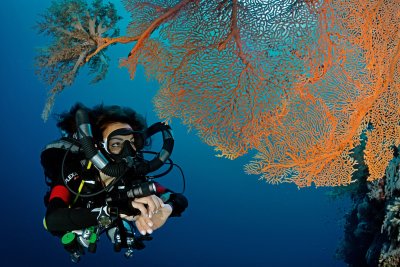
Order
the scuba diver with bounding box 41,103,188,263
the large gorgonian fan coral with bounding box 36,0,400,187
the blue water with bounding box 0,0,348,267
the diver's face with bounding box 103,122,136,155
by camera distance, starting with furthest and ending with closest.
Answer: the blue water with bounding box 0,0,348,267 → the large gorgonian fan coral with bounding box 36,0,400,187 → the diver's face with bounding box 103,122,136,155 → the scuba diver with bounding box 41,103,188,263

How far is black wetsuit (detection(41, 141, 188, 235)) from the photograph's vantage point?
8.42ft

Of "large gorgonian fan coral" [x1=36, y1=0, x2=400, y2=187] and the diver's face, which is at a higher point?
"large gorgonian fan coral" [x1=36, y1=0, x2=400, y2=187]

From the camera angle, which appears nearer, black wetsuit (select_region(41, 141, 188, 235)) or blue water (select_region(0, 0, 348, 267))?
black wetsuit (select_region(41, 141, 188, 235))

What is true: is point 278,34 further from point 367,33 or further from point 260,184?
point 260,184

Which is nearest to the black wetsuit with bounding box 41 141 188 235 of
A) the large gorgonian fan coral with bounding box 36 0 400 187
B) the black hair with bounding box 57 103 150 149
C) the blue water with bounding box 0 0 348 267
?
the black hair with bounding box 57 103 150 149

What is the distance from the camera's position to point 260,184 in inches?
2694

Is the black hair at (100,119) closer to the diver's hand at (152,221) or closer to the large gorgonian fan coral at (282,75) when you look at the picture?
the large gorgonian fan coral at (282,75)

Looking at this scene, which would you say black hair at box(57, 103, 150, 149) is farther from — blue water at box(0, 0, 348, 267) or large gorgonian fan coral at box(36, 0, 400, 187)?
blue water at box(0, 0, 348, 267)

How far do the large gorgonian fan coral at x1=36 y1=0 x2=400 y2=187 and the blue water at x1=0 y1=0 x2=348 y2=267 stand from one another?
137ft

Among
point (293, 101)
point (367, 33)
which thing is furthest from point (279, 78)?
point (367, 33)

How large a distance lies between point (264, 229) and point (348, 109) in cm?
6899

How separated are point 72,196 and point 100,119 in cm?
115

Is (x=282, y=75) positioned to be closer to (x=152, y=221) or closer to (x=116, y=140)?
(x=116, y=140)

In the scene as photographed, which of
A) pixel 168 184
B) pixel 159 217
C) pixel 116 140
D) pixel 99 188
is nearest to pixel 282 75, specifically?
pixel 116 140
